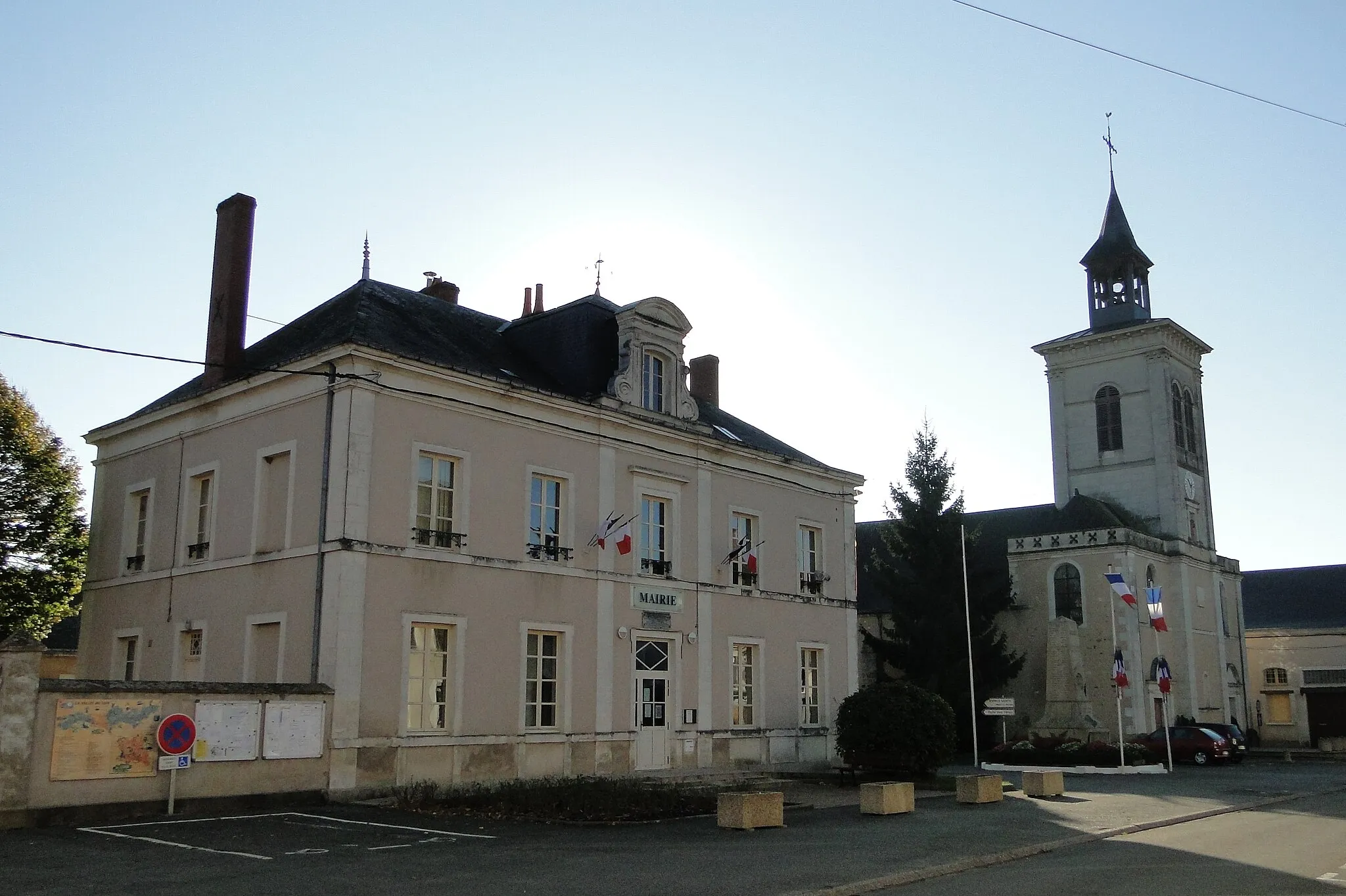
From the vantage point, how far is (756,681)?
85.7 feet

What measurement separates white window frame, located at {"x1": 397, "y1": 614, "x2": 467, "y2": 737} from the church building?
23.5m

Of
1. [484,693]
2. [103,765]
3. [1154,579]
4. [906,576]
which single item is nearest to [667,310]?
[484,693]

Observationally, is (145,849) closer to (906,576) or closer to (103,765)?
(103,765)

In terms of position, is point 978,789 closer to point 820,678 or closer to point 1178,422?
point 820,678

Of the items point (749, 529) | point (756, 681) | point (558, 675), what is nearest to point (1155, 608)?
point (749, 529)

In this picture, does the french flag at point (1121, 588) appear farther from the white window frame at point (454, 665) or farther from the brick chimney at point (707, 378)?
the white window frame at point (454, 665)

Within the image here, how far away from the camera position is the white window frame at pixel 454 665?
1883 centimetres

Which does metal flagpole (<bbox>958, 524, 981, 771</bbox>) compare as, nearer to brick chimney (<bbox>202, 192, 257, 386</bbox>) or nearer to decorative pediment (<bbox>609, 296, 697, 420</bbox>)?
decorative pediment (<bbox>609, 296, 697, 420</bbox>)

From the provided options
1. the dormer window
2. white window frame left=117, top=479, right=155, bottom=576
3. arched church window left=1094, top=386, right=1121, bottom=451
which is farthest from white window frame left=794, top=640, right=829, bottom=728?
arched church window left=1094, top=386, right=1121, bottom=451

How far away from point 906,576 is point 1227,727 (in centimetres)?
1138

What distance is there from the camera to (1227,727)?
124 feet

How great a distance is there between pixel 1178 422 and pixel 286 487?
38910mm

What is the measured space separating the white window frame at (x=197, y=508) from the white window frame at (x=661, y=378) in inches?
333

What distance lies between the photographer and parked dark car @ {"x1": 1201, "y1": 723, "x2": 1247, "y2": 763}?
3519cm
